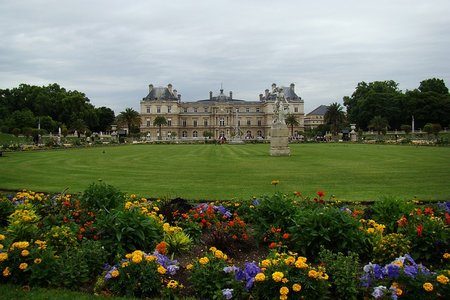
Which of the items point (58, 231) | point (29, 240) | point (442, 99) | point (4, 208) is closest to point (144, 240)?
point (58, 231)

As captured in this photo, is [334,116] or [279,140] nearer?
[279,140]

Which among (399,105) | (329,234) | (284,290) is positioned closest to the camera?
(284,290)

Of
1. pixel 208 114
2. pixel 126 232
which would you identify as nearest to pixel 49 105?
pixel 208 114

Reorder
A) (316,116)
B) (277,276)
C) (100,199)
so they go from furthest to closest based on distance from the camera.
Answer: (316,116) < (100,199) < (277,276)

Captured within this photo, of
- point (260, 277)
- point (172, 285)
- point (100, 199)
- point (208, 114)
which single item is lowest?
point (172, 285)

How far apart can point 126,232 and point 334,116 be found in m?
93.1

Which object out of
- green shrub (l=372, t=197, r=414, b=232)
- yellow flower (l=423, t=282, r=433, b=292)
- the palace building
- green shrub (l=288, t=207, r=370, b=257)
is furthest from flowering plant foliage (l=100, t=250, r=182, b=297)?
the palace building

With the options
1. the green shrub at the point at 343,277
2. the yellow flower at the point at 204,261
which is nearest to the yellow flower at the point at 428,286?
the green shrub at the point at 343,277

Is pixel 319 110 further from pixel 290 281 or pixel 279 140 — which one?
pixel 290 281

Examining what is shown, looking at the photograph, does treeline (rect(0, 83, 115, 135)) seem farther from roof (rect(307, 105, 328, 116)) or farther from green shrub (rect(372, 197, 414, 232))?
roof (rect(307, 105, 328, 116))

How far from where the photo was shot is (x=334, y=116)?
9619cm

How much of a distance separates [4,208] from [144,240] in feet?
13.5

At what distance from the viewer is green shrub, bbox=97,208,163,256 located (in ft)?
23.3

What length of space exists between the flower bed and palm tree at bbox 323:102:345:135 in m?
88.3
